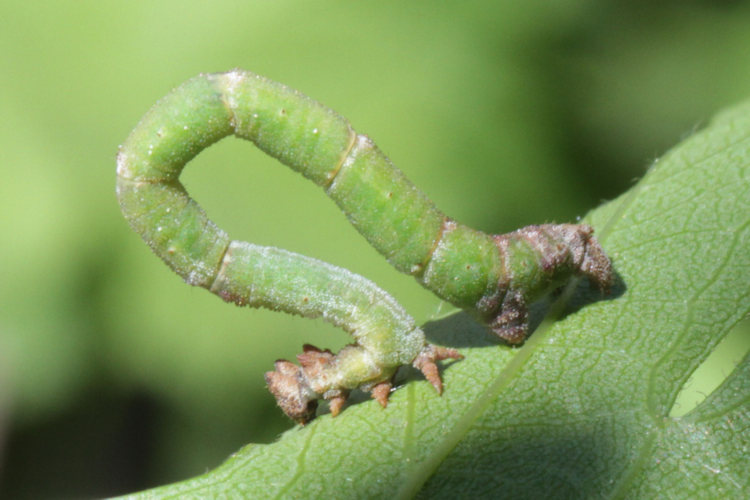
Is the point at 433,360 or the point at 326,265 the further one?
the point at 326,265

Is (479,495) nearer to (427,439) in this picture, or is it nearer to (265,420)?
(427,439)

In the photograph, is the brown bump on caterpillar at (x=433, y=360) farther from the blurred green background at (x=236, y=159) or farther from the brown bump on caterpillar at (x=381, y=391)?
the blurred green background at (x=236, y=159)

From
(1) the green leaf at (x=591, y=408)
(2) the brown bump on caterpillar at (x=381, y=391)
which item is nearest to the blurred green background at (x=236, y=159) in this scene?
(1) the green leaf at (x=591, y=408)

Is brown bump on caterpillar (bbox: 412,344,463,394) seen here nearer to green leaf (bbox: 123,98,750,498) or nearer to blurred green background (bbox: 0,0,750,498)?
green leaf (bbox: 123,98,750,498)

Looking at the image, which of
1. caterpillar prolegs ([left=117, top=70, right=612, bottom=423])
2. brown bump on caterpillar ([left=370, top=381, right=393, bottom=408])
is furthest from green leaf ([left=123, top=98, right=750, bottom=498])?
caterpillar prolegs ([left=117, top=70, right=612, bottom=423])

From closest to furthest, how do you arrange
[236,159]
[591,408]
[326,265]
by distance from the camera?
[591,408]
[326,265]
[236,159]

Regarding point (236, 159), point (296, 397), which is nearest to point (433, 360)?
point (296, 397)

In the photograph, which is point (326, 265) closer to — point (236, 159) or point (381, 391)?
point (381, 391)
